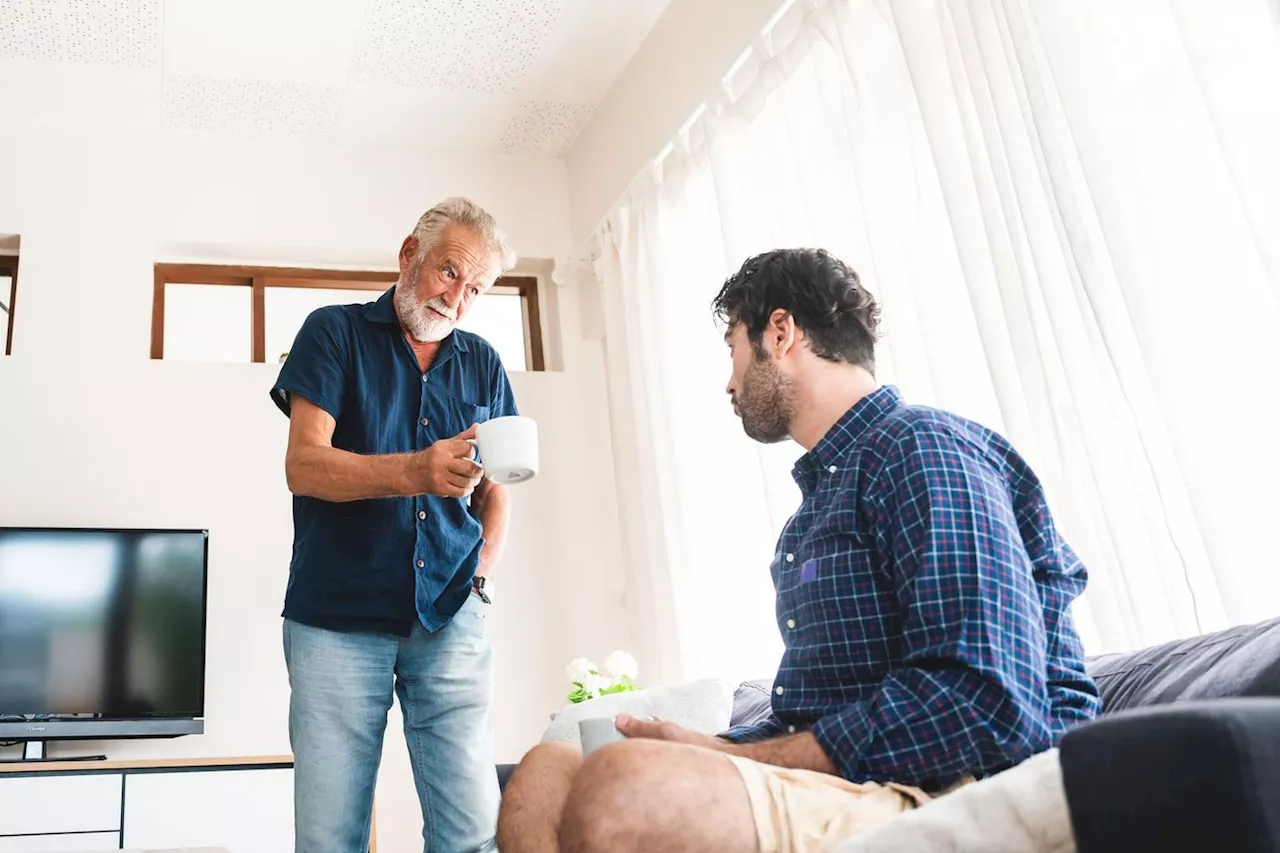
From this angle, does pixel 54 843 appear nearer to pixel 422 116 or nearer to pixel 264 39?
pixel 264 39

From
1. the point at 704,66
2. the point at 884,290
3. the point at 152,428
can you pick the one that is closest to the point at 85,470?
the point at 152,428

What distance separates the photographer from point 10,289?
4.02 metres

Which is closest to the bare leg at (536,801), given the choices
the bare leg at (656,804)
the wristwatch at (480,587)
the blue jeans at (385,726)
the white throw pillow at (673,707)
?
the bare leg at (656,804)

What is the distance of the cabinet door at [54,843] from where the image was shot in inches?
114

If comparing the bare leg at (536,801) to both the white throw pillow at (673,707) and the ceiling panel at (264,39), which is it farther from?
the ceiling panel at (264,39)

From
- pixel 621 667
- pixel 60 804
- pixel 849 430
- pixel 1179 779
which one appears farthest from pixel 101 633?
pixel 1179 779

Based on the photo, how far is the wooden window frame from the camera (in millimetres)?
3875

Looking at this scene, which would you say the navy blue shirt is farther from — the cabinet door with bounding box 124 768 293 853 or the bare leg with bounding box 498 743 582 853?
the cabinet door with bounding box 124 768 293 853

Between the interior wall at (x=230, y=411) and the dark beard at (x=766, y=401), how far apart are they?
8.89ft

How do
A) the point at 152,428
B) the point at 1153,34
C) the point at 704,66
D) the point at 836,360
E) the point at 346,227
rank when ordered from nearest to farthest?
1. the point at 836,360
2. the point at 1153,34
3. the point at 704,66
4. the point at 152,428
5. the point at 346,227

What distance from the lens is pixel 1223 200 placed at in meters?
1.80

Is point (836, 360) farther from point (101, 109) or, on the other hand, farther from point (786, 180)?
point (101, 109)

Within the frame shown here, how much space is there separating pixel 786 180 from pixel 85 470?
2.59 m

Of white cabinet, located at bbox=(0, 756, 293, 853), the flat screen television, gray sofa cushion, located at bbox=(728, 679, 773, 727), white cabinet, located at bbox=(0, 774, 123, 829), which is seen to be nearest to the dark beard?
gray sofa cushion, located at bbox=(728, 679, 773, 727)
